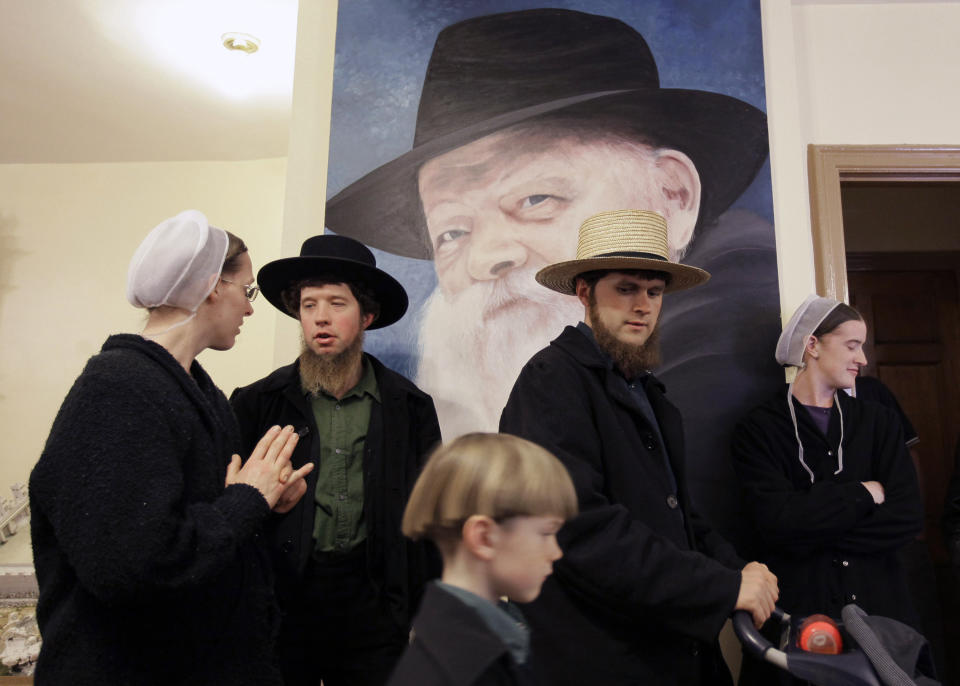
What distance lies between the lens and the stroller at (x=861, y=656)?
1.65 m

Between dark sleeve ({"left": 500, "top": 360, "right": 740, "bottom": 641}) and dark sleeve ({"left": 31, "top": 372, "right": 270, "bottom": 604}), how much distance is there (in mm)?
798

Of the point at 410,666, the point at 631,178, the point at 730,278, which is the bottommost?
the point at 410,666

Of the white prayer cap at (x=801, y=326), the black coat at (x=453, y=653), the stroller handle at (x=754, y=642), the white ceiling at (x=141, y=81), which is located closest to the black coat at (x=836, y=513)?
the white prayer cap at (x=801, y=326)

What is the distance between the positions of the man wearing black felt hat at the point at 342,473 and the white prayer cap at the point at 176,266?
0.73m

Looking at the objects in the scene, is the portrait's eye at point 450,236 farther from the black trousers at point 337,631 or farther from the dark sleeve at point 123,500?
the dark sleeve at point 123,500

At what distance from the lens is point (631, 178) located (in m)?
3.30

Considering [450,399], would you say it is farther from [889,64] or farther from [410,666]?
[889,64]

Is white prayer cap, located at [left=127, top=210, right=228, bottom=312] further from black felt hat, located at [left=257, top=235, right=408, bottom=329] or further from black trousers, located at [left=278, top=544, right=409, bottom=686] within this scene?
black trousers, located at [left=278, top=544, right=409, bottom=686]

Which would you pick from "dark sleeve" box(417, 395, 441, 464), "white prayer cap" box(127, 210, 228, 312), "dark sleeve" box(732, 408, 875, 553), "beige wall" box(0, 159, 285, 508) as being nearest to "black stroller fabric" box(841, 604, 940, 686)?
"dark sleeve" box(732, 408, 875, 553)

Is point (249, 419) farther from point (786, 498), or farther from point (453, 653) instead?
point (786, 498)

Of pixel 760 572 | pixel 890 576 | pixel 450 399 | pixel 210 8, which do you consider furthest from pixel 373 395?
pixel 210 8

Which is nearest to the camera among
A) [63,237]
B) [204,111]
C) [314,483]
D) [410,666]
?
[410,666]

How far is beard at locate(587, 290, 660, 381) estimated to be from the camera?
7.19 ft

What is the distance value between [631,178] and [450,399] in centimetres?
124
